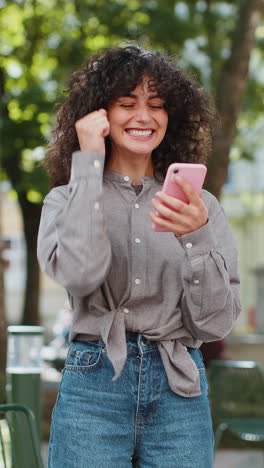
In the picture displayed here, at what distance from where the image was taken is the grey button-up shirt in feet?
6.45

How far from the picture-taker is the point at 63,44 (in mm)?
11500

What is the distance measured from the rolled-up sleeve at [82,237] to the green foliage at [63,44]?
7489mm

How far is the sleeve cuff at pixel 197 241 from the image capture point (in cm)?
203

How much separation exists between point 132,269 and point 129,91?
1.59ft

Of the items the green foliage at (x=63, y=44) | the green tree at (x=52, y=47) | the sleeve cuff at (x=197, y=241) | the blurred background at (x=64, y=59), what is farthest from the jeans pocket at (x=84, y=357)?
the green foliage at (x=63, y=44)

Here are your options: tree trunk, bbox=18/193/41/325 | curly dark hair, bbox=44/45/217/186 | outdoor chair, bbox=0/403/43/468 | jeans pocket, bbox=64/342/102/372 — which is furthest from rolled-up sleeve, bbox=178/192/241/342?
tree trunk, bbox=18/193/41/325

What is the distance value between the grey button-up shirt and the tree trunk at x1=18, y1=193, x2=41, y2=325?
10057mm

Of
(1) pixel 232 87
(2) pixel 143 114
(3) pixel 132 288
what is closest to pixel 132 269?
(3) pixel 132 288

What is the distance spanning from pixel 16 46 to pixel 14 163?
2005mm

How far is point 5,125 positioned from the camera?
9836 mm

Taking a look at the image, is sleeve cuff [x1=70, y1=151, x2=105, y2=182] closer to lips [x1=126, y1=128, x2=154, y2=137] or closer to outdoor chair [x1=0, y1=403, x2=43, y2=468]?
lips [x1=126, y1=128, x2=154, y2=137]

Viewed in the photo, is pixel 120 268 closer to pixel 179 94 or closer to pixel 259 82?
pixel 179 94

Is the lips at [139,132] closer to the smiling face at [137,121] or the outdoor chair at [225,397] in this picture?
the smiling face at [137,121]

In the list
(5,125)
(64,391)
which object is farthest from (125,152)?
(5,125)
